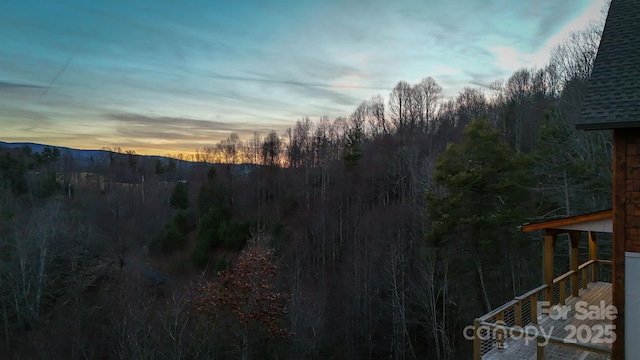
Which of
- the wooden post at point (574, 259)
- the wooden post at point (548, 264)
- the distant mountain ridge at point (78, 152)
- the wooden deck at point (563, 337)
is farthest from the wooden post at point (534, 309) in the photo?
the distant mountain ridge at point (78, 152)

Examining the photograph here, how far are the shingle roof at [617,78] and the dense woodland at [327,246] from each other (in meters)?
8.83

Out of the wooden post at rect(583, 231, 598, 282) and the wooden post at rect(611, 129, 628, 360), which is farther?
the wooden post at rect(583, 231, 598, 282)

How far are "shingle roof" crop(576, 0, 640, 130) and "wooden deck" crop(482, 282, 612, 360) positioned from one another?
3.14 metres

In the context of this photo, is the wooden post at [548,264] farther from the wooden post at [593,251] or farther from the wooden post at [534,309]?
the wooden post at [593,251]

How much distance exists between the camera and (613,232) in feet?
17.7

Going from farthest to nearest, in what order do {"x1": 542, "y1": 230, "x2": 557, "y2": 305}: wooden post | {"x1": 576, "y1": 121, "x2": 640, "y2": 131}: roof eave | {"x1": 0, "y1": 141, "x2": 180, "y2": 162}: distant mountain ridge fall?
{"x1": 0, "y1": 141, "x2": 180, "y2": 162}: distant mountain ridge, {"x1": 542, "y1": 230, "x2": 557, "y2": 305}: wooden post, {"x1": 576, "y1": 121, "x2": 640, "y2": 131}: roof eave

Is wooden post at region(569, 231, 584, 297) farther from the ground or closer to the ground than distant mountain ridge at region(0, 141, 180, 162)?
closer to the ground

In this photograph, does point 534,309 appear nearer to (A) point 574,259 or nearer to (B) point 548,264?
(B) point 548,264

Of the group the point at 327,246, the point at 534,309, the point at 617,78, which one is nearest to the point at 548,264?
the point at 534,309

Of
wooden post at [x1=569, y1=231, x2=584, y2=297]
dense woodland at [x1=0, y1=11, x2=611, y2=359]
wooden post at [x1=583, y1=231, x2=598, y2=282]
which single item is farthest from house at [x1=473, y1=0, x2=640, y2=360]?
dense woodland at [x1=0, y1=11, x2=611, y2=359]

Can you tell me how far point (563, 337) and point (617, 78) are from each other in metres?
4.27

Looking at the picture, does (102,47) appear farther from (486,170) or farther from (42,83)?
(486,170)

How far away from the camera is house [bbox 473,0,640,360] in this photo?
525 centimetres

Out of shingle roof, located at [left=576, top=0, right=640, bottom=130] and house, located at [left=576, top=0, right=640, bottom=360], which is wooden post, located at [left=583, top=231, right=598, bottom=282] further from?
shingle roof, located at [left=576, top=0, right=640, bottom=130]
